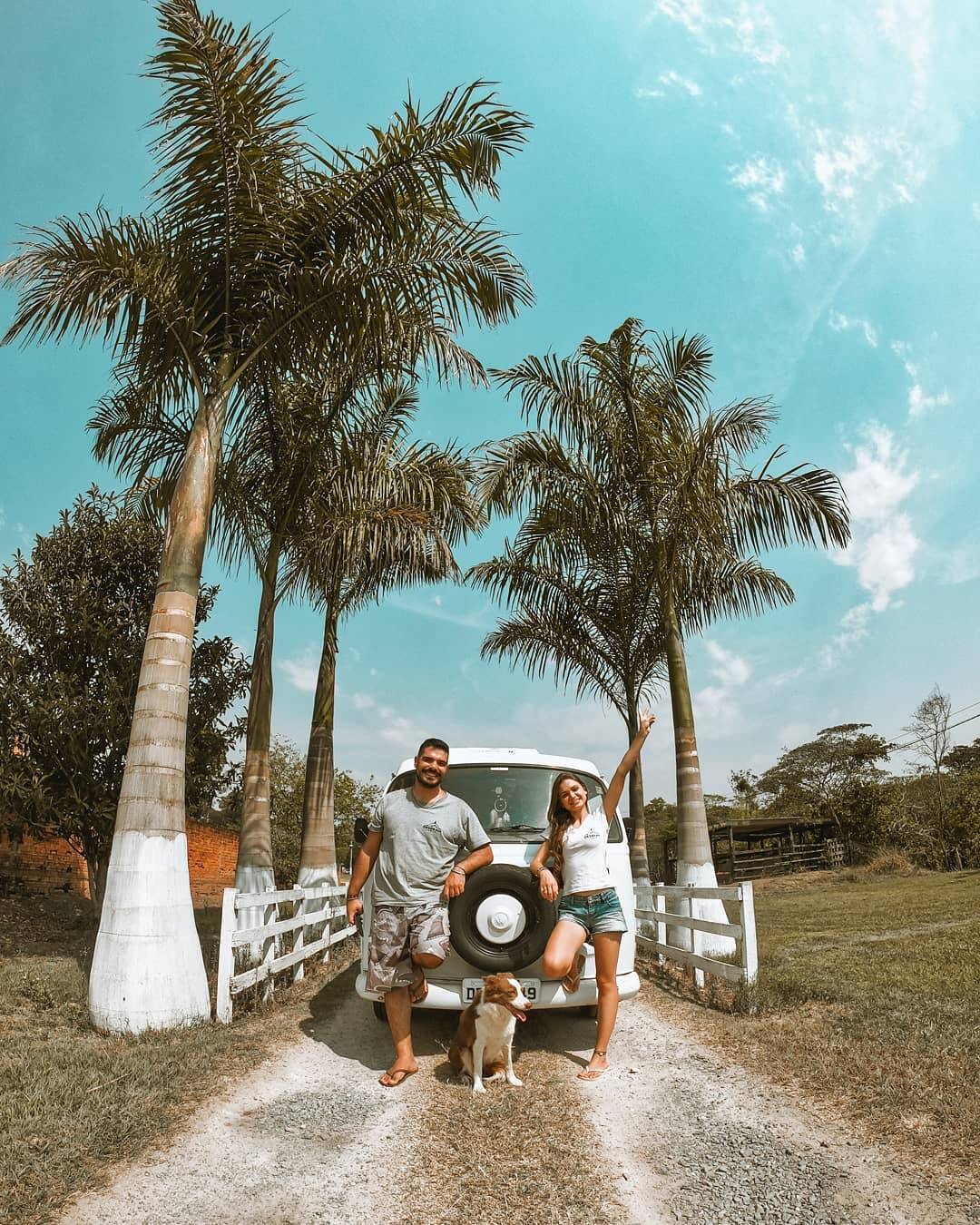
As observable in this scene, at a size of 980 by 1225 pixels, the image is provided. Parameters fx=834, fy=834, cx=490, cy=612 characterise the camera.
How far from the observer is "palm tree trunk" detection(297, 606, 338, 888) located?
11000 millimetres

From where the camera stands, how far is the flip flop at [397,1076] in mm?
4738

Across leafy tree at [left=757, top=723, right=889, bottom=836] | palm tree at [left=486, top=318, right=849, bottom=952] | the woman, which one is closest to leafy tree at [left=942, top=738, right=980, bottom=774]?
leafy tree at [left=757, top=723, right=889, bottom=836]

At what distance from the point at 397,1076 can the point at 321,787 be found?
7.06 m

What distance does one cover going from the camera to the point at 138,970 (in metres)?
5.70

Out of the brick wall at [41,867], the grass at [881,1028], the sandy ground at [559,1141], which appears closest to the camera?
the sandy ground at [559,1141]

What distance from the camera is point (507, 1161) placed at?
143 inches

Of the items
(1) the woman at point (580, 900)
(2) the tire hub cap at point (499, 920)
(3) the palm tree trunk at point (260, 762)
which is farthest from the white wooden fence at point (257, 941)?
(1) the woman at point (580, 900)

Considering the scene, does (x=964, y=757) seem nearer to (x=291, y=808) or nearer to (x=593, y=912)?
(x=291, y=808)

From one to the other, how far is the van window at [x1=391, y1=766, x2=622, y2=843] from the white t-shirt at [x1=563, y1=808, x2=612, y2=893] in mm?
755

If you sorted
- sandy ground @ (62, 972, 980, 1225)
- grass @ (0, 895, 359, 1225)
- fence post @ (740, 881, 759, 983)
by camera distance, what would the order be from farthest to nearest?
fence post @ (740, 881, 759, 983) < grass @ (0, 895, 359, 1225) < sandy ground @ (62, 972, 980, 1225)

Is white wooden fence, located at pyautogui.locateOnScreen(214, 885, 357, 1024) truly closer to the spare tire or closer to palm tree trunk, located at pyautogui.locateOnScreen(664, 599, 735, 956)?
the spare tire

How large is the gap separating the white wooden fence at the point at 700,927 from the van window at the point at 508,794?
4.81 ft

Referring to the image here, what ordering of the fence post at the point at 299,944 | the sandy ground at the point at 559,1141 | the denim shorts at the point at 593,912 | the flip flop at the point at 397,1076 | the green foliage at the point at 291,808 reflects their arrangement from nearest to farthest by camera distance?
the sandy ground at the point at 559,1141 < the flip flop at the point at 397,1076 < the denim shorts at the point at 593,912 < the fence post at the point at 299,944 < the green foliage at the point at 291,808

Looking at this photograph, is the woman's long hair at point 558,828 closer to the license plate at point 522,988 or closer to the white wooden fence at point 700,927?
the license plate at point 522,988
